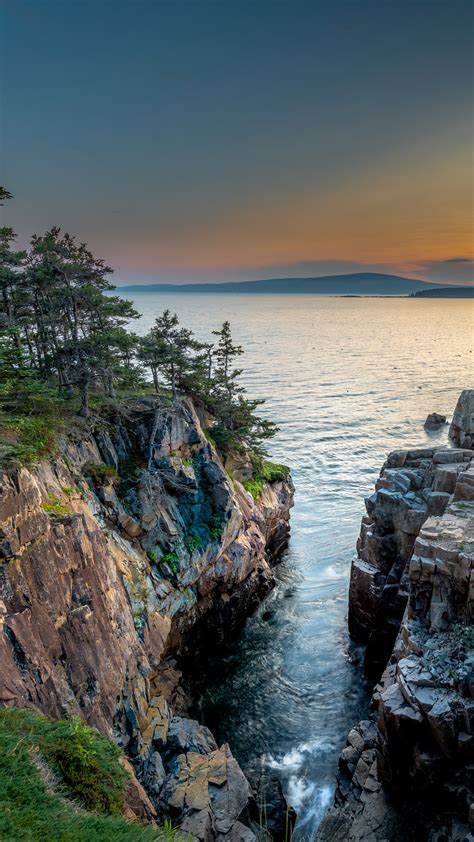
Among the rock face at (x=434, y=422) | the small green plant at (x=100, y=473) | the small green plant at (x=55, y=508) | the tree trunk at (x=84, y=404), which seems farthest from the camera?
the rock face at (x=434, y=422)

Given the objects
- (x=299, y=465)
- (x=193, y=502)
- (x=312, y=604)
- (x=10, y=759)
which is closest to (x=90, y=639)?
(x=10, y=759)

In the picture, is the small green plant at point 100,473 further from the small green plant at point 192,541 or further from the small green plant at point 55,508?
the small green plant at point 192,541

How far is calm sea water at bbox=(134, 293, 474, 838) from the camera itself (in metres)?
20.7

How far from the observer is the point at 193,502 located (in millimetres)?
25531

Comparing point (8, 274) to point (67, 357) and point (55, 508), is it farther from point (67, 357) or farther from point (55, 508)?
point (55, 508)

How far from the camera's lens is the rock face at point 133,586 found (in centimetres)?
1419

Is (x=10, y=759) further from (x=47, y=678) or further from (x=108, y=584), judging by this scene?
(x=108, y=584)

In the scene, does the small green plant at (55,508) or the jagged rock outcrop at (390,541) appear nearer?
the small green plant at (55,508)

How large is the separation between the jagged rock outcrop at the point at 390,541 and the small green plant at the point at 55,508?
56.6 ft

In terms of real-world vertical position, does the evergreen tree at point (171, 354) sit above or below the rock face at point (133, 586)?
above

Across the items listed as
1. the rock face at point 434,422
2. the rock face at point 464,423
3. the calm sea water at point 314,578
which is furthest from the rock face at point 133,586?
the rock face at point 434,422

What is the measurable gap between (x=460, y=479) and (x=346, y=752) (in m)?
13.7

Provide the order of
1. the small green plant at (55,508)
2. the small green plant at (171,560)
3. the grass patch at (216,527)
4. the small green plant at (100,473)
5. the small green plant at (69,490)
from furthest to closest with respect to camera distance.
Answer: the grass patch at (216,527) < the small green plant at (171,560) < the small green plant at (100,473) < the small green plant at (69,490) < the small green plant at (55,508)

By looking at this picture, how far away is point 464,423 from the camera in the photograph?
159 ft
